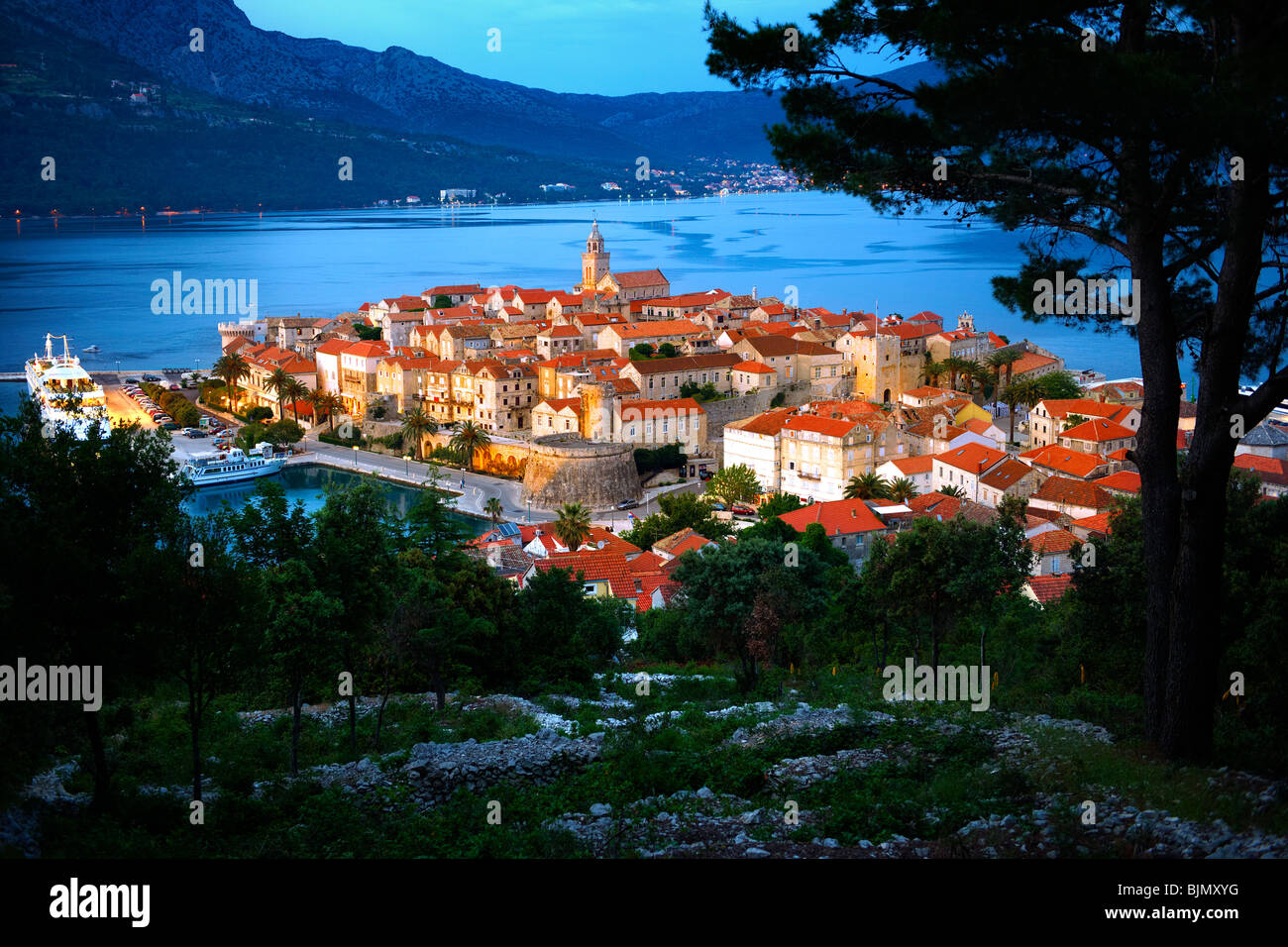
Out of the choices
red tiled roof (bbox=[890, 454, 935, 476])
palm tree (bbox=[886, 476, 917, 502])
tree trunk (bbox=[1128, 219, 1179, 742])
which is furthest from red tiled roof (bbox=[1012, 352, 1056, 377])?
tree trunk (bbox=[1128, 219, 1179, 742])

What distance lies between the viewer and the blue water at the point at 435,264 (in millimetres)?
75188

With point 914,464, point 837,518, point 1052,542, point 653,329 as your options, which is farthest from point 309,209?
point 1052,542

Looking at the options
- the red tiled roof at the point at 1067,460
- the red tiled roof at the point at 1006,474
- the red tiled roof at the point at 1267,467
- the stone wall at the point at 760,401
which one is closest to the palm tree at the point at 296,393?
the stone wall at the point at 760,401

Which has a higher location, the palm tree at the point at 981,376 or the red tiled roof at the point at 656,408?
the palm tree at the point at 981,376

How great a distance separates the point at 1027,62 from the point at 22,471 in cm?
615

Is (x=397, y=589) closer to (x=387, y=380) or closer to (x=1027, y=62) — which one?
(x=1027, y=62)

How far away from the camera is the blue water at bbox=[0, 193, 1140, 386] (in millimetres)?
75188

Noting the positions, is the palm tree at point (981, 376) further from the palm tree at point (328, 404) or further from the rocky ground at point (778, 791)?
the rocky ground at point (778, 791)

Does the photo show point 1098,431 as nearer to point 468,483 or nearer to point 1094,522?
point 1094,522

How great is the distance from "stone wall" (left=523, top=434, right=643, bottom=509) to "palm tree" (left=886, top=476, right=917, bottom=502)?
10009 mm

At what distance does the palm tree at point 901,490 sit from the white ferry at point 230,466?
902 inches

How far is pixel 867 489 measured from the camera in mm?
32125

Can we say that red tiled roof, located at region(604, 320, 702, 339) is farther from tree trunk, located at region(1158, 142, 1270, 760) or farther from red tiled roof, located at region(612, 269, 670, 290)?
tree trunk, located at region(1158, 142, 1270, 760)
